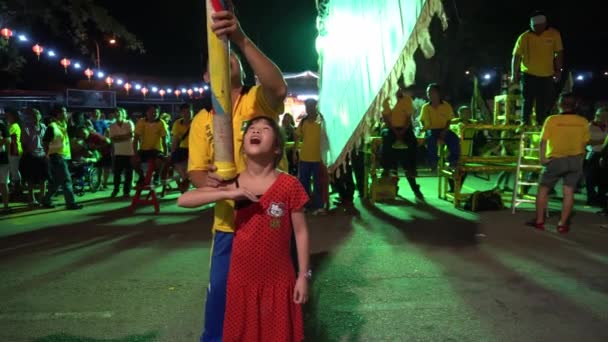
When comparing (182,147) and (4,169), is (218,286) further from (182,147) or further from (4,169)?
(4,169)

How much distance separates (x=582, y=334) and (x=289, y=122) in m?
9.49

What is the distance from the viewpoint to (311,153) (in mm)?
8141

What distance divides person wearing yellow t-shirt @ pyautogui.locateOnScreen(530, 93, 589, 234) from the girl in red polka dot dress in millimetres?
5475

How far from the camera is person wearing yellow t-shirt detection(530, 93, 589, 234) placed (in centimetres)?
648

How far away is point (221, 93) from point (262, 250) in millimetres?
794

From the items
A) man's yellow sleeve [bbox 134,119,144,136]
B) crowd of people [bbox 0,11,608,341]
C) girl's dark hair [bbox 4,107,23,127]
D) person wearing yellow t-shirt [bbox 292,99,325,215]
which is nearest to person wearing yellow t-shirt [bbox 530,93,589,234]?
crowd of people [bbox 0,11,608,341]

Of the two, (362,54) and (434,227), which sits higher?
(362,54)

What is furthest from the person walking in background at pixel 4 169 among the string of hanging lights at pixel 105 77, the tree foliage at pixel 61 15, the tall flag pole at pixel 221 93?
the tall flag pole at pixel 221 93

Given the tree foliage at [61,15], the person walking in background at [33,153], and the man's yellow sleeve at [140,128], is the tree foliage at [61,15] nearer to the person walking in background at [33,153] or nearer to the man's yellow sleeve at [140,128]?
the person walking in background at [33,153]

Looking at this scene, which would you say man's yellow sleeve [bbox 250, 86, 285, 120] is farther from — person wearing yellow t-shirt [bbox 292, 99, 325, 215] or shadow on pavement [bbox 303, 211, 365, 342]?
person wearing yellow t-shirt [bbox 292, 99, 325, 215]

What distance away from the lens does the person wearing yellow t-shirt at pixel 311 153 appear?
8.03 meters

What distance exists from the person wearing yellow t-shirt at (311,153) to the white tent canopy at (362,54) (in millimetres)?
3118

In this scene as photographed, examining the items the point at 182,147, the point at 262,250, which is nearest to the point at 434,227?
the point at 182,147

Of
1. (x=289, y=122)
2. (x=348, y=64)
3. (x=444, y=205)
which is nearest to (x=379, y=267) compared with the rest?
(x=348, y=64)
